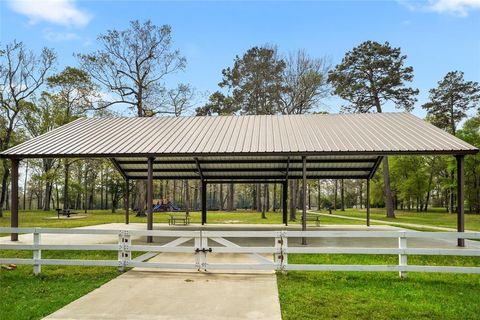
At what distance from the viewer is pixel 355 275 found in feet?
27.7

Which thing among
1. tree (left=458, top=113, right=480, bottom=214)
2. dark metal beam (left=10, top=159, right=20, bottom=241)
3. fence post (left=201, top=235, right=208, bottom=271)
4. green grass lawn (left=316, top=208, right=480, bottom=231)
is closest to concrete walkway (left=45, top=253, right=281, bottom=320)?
fence post (left=201, top=235, right=208, bottom=271)

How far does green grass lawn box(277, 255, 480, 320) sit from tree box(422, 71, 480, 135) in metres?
38.0

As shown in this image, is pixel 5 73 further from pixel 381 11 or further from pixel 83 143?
pixel 381 11

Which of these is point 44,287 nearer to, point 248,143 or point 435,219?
point 248,143

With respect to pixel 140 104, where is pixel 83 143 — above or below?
below

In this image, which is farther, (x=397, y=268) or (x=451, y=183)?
(x=451, y=183)

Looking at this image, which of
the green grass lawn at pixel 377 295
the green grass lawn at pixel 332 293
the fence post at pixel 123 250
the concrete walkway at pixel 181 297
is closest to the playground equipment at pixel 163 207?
the green grass lawn at pixel 332 293

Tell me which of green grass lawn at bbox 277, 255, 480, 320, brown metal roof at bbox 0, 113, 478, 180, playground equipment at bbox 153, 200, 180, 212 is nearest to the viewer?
green grass lawn at bbox 277, 255, 480, 320

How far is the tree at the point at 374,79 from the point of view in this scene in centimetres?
3378

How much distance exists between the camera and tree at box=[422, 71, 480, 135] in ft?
133

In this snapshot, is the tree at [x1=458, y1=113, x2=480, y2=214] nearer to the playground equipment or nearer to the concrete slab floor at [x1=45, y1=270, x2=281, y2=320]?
the playground equipment

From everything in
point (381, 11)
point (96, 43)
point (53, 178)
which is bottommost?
point (53, 178)

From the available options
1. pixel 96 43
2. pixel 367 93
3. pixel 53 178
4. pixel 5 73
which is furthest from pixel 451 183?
pixel 5 73

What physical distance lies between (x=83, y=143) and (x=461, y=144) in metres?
12.7
